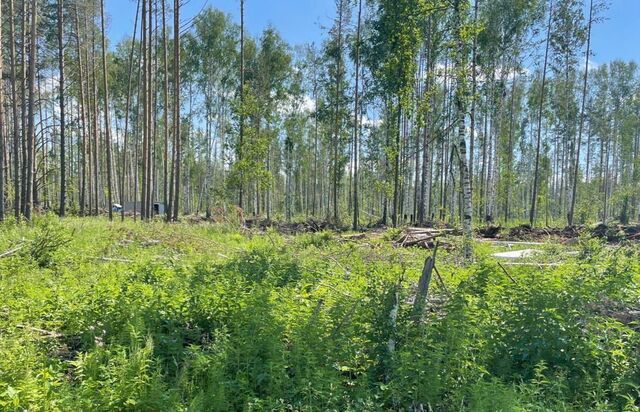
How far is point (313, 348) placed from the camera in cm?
383

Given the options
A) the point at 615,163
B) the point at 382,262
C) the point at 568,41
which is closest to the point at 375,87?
the point at 568,41

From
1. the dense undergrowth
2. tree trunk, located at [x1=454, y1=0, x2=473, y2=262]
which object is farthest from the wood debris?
the dense undergrowth

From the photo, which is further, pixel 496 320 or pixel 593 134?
pixel 593 134

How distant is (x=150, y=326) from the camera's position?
175 inches

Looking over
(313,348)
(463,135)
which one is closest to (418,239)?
(463,135)

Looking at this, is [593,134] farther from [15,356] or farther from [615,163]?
[15,356]

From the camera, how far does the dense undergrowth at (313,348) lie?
3213 mm

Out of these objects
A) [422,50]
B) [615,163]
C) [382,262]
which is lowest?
[382,262]

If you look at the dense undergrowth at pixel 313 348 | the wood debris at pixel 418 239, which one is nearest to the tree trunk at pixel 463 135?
the wood debris at pixel 418 239

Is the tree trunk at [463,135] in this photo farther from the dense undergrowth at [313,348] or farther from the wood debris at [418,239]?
the dense undergrowth at [313,348]

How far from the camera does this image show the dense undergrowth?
126 inches

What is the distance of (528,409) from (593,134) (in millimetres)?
46520

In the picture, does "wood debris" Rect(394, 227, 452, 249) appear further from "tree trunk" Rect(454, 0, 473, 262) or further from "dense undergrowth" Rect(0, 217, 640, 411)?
"dense undergrowth" Rect(0, 217, 640, 411)

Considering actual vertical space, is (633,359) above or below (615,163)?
below
